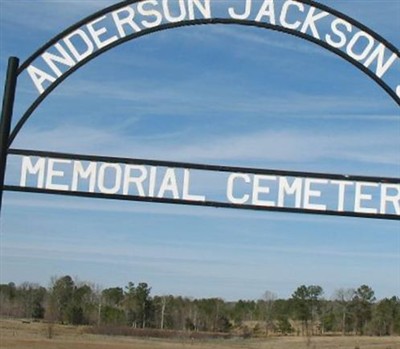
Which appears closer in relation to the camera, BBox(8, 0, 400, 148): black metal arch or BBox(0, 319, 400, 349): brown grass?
BBox(8, 0, 400, 148): black metal arch

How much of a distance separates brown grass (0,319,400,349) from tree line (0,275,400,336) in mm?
3407

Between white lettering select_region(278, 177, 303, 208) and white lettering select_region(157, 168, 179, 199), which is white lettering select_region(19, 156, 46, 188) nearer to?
white lettering select_region(157, 168, 179, 199)

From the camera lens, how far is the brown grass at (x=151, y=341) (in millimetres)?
80500

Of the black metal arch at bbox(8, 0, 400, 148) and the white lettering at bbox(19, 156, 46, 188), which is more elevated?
the black metal arch at bbox(8, 0, 400, 148)

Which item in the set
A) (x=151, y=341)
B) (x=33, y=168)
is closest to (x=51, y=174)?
(x=33, y=168)

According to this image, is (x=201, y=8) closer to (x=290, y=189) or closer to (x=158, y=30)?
(x=158, y=30)

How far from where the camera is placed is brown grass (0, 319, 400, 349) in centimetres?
8050

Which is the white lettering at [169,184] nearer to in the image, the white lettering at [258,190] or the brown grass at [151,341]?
the white lettering at [258,190]

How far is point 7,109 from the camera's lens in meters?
7.09

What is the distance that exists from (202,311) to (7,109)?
10094cm

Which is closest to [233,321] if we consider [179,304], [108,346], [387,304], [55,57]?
[179,304]

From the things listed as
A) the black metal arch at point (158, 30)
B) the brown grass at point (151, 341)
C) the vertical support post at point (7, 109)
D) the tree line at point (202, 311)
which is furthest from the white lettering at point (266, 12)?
Result: the tree line at point (202, 311)

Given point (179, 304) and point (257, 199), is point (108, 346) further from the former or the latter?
point (257, 199)

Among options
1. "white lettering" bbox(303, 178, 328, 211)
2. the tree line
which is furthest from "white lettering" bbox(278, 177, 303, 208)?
the tree line
